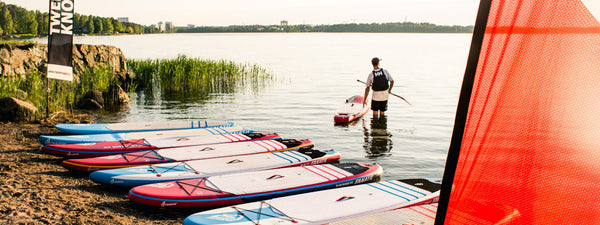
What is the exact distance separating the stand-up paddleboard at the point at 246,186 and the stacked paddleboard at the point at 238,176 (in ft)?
0.04

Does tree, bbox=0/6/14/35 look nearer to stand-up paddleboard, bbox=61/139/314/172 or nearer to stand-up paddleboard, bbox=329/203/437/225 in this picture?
stand-up paddleboard, bbox=61/139/314/172

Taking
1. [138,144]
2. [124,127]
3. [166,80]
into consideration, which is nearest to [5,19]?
[166,80]

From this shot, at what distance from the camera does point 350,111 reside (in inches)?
517

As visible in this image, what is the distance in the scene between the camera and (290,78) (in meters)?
27.0

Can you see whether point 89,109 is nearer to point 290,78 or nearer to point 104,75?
point 104,75

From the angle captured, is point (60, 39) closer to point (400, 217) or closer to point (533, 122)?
point (400, 217)

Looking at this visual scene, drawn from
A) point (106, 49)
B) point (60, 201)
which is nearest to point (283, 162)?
point (60, 201)

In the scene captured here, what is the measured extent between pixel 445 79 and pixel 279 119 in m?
15.7

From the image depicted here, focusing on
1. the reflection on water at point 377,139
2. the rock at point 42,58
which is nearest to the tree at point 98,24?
the rock at point 42,58

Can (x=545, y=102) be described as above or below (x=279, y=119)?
above

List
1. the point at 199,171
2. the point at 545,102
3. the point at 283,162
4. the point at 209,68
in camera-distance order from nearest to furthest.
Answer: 1. the point at 545,102
2. the point at 199,171
3. the point at 283,162
4. the point at 209,68

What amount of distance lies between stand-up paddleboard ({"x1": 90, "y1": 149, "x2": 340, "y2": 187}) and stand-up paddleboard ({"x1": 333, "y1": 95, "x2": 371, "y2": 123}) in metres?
4.38

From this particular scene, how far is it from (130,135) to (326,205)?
A: 17.8ft

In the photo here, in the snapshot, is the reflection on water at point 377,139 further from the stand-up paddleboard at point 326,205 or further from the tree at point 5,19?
the tree at point 5,19
